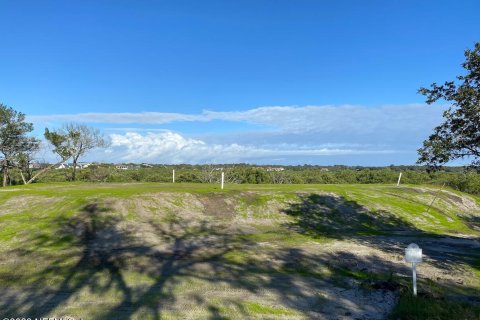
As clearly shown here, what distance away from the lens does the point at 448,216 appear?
114ft

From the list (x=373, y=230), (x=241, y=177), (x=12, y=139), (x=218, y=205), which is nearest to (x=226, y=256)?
(x=218, y=205)

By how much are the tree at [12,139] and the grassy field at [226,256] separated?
32.2 m

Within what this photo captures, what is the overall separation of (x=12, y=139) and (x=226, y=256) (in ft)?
168

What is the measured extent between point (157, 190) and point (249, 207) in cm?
697

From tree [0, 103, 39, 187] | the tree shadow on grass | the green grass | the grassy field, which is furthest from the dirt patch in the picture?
tree [0, 103, 39, 187]

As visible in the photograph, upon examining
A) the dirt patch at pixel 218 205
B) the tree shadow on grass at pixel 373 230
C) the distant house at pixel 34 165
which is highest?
the distant house at pixel 34 165

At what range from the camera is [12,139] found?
57062 millimetres

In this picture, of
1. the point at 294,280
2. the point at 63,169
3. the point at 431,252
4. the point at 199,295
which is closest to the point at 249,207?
the point at 431,252

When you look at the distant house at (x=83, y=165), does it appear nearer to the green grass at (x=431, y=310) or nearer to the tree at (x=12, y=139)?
the tree at (x=12, y=139)

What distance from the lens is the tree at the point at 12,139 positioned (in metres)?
55.5

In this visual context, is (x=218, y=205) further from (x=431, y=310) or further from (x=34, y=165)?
(x=34, y=165)

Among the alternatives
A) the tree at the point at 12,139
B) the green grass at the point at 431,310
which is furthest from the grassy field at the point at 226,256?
the tree at the point at 12,139

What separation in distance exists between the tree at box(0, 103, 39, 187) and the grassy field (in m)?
32.2

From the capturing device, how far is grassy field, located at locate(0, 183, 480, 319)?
11656 mm
